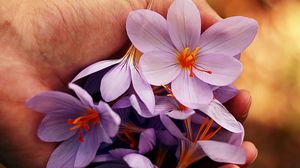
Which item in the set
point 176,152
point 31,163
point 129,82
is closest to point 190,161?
point 176,152

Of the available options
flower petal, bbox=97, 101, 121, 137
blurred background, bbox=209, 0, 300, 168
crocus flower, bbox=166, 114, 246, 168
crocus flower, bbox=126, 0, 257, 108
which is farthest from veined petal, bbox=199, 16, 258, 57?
blurred background, bbox=209, 0, 300, 168

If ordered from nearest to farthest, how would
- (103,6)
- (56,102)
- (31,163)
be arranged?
1. (56,102)
2. (31,163)
3. (103,6)

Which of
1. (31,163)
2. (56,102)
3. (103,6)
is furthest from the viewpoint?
Result: (103,6)

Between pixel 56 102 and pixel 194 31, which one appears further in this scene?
pixel 194 31

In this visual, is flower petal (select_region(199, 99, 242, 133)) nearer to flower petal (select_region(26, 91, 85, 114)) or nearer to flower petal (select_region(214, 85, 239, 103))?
flower petal (select_region(214, 85, 239, 103))

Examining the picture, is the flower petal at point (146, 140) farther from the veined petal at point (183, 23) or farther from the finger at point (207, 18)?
the finger at point (207, 18)

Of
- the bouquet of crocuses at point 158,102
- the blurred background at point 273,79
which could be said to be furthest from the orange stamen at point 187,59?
the blurred background at point 273,79

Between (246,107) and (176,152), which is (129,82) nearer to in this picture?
(176,152)
